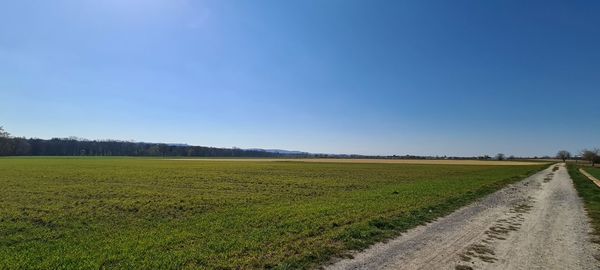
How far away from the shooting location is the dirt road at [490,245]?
25.1ft

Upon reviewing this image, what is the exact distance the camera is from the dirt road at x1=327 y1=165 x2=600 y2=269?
302 inches

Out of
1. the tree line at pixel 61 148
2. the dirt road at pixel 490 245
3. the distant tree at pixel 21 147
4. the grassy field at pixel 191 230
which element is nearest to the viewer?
the dirt road at pixel 490 245

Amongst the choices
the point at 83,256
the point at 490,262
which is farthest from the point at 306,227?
the point at 83,256

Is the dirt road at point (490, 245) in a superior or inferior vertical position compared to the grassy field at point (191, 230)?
superior

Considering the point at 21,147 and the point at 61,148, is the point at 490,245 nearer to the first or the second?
the point at 21,147

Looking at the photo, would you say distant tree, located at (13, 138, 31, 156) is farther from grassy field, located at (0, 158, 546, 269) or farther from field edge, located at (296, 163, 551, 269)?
field edge, located at (296, 163, 551, 269)

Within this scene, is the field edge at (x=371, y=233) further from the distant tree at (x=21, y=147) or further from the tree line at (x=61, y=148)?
the distant tree at (x=21, y=147)

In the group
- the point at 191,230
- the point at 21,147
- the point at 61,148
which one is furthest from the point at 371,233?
the point at 61,148

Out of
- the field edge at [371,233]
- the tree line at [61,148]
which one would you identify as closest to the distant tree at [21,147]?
the tree line at [61,148]

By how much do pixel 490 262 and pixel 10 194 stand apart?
2706 centimetres

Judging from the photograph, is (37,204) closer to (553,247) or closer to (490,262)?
(490,262)

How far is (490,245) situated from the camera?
30.5 ft

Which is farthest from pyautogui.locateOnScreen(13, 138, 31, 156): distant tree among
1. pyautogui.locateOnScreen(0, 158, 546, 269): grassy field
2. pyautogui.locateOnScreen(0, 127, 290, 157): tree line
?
pyautogui.locateOnScreen(0, 158, 546, 269): grassy field

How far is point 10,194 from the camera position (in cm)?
2198
